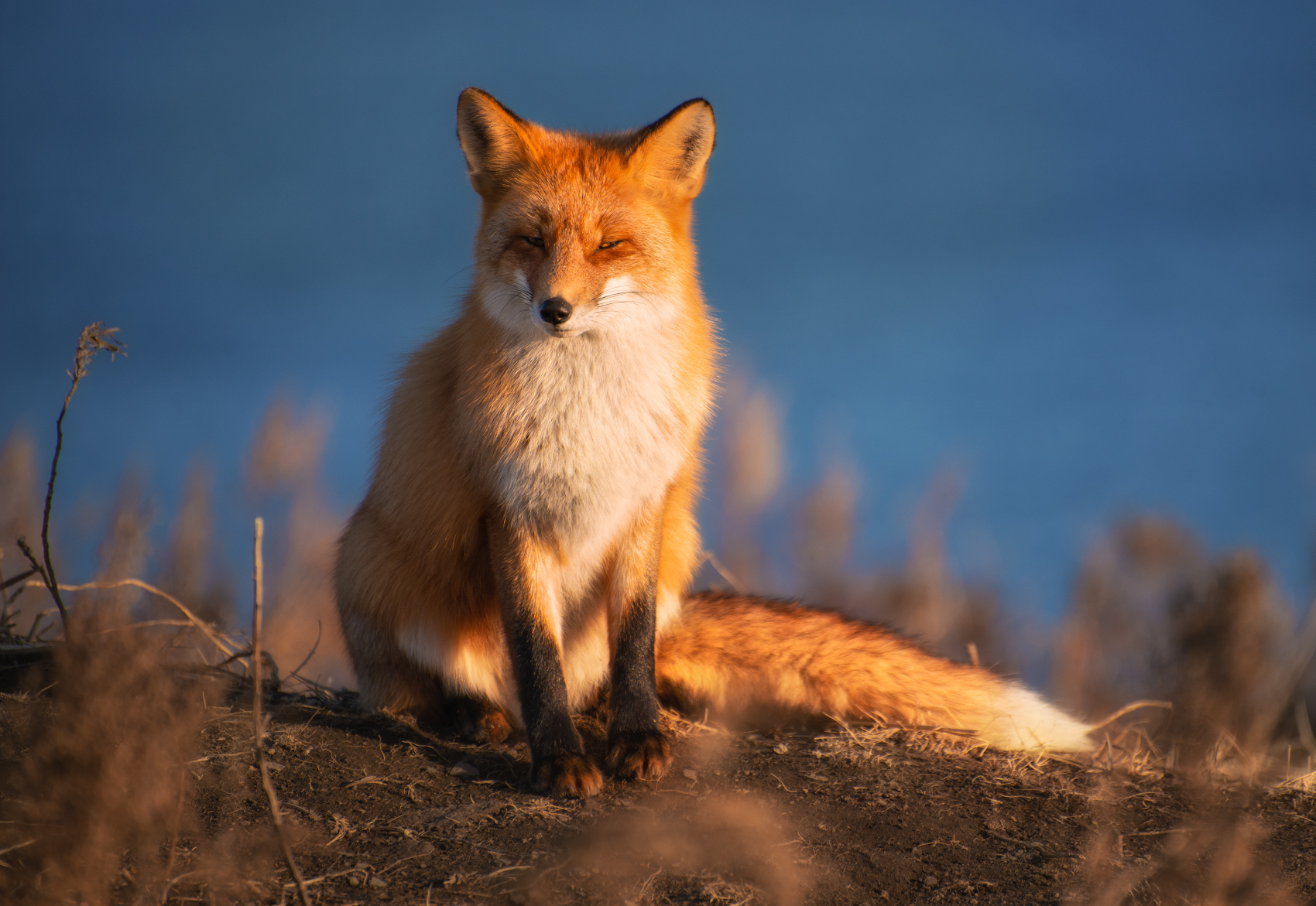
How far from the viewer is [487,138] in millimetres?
3617

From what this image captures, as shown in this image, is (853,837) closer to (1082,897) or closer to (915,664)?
(1082,897)

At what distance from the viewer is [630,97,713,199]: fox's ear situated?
11.5 feet

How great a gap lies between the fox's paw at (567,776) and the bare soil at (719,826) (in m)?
0.05

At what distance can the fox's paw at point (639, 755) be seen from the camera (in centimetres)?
322

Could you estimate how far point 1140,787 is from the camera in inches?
138

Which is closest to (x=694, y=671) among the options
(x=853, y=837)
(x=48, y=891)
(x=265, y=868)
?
(x=853, y=837)

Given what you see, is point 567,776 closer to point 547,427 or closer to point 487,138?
point 547,427

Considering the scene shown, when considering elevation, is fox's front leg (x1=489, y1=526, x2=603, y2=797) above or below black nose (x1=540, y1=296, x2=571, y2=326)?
below

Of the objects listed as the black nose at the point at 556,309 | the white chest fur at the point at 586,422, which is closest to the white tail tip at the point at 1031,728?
the white chest fur at the point at 586,422

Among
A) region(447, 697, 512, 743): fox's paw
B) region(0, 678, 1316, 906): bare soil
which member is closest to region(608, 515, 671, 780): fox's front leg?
region(0, 678, 1316, 906): bare soil

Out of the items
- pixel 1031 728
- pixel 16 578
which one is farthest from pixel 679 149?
pixel 16 578

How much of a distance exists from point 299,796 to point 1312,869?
11.1 ft

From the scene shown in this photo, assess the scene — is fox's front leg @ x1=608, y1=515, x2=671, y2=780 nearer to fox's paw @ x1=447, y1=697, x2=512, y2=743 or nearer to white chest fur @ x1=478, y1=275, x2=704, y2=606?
white chest fur @ x1=478, y1=275, x2=704, y2=606

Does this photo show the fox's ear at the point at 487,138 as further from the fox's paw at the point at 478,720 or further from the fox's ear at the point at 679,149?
the fox's paw at the point at 478,720
